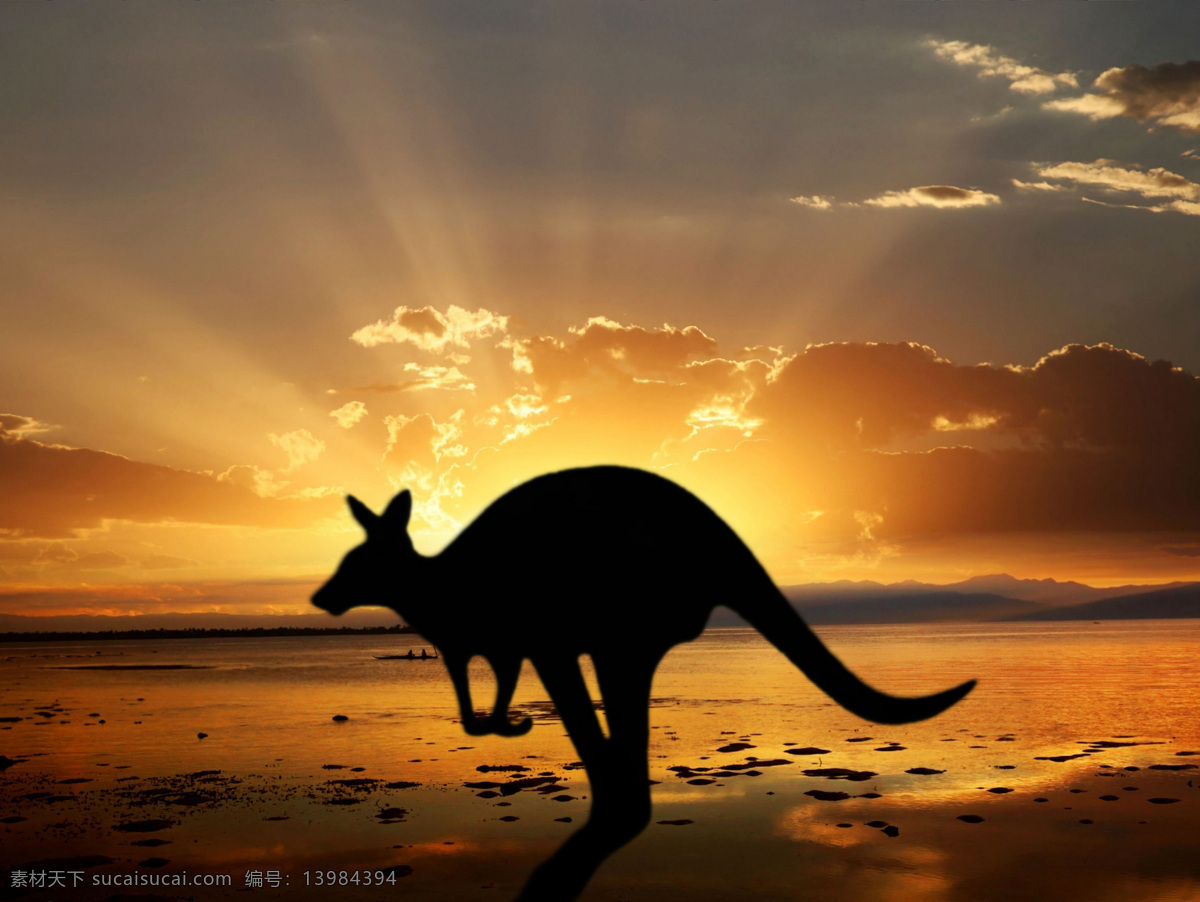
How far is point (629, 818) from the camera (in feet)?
22.0

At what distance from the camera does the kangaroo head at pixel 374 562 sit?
7.30m

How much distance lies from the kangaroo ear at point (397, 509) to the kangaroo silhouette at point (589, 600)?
0.4 inches

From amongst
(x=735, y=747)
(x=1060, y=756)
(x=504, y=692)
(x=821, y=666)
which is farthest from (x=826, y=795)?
(x=504, y=692)

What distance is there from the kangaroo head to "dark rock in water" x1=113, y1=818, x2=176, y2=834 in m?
21.9

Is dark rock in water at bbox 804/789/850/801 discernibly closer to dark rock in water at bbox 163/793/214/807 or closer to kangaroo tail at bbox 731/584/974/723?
dark rock in water at bbox 163/793/214/807

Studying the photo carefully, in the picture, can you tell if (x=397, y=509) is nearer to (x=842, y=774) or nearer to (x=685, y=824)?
(x=685, y=824)

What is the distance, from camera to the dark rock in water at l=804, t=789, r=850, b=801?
2769cm

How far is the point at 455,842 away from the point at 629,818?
18.9 metres

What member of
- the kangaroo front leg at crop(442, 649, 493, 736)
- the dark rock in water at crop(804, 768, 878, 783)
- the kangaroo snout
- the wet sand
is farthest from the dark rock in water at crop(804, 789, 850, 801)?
the kangaroo snout

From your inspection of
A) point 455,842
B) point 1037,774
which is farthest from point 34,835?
point 1037,774

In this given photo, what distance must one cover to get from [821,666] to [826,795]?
2347cm

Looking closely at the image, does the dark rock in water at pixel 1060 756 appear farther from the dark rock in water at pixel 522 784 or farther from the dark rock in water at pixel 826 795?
the dark rock in water at pixel 522 784

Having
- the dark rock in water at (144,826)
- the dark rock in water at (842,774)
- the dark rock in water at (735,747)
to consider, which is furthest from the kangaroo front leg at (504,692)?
the dark rock in water at (735,747)

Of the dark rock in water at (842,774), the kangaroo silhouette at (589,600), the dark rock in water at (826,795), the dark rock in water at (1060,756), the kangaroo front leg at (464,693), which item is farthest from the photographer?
the dark rock in water at (1060,756)
